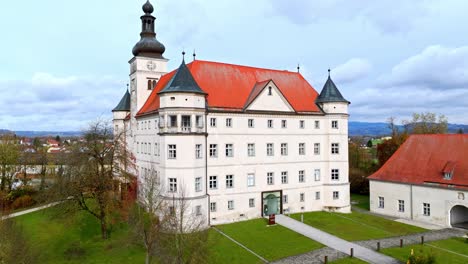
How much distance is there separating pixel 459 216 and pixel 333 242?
13.8 m

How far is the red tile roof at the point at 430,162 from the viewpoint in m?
30.8

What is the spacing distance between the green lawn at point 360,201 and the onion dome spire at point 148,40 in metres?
26.7

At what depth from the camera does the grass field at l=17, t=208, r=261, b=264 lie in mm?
22547

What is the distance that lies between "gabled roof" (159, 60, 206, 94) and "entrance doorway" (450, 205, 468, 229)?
920 inches

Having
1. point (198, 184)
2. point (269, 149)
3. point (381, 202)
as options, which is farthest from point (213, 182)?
point (381, 202)

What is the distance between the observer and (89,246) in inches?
998

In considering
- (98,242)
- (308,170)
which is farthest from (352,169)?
(98,242)

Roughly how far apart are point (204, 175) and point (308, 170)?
427 inches

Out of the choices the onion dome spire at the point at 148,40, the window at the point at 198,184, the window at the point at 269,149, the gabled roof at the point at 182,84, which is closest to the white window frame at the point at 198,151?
the window at the point at 198,184

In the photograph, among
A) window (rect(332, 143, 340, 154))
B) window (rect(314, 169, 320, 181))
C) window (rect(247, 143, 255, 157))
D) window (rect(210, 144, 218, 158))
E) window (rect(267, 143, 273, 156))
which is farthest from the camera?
window (rect(332, 143, 340, 154))

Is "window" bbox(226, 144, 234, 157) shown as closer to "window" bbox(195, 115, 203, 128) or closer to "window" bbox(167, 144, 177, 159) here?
"window" bbox(195, 115, 203, 128)

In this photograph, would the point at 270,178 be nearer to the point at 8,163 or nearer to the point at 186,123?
the point at 186,123

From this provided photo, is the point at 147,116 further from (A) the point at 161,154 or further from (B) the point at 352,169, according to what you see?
(B) the point at 352,169

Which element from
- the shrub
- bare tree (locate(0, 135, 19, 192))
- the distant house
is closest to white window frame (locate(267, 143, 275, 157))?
the distant house
